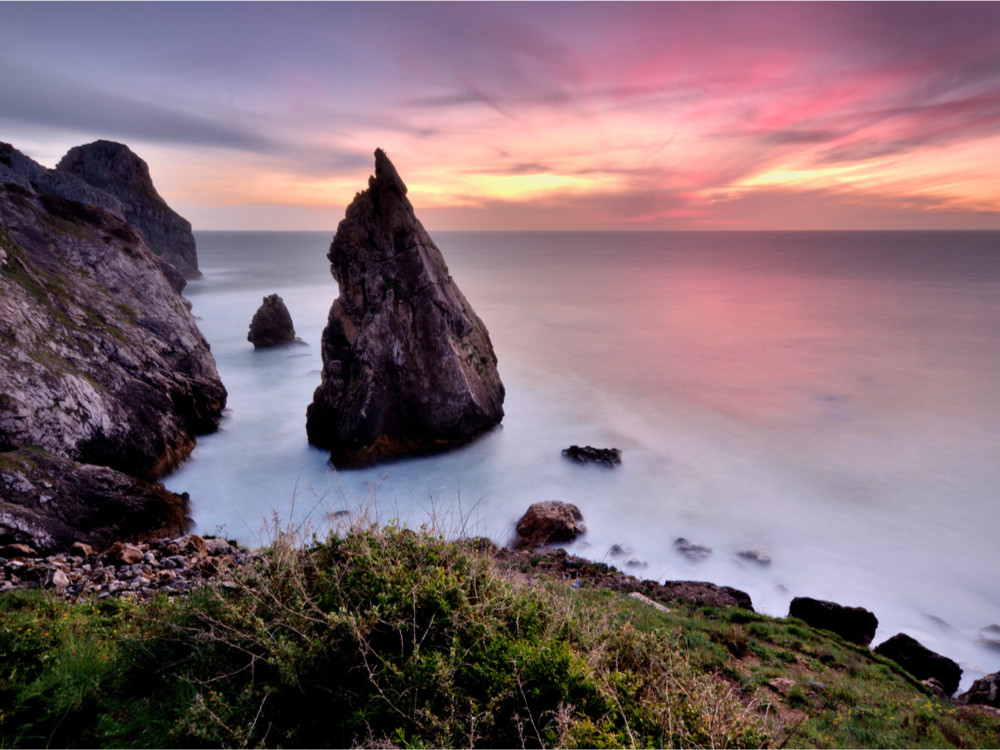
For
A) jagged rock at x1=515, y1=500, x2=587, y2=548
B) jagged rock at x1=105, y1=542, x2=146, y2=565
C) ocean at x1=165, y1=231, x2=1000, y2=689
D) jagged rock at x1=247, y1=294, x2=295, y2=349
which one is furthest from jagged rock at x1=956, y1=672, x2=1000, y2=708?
jagged rock at x1=247, y1=294, x2=295, y2=349

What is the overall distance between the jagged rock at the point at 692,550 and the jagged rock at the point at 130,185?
229 ft

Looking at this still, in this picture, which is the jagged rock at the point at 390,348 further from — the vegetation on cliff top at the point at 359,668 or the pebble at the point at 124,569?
the vegetation on cliff top at the point at 359,668

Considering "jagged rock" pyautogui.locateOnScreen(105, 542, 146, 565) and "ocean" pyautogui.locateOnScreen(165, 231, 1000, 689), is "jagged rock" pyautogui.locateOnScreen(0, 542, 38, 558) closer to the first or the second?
"jagged rock" pyautogui.locateOnScreen(105, 542, 146, 565)

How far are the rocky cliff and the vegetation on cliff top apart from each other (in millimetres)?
6019

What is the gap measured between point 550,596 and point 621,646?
101 centimetres

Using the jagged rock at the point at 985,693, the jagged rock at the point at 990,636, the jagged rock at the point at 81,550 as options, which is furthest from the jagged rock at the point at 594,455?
the jagged rock at the point at 81,550

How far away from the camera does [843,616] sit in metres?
11.5

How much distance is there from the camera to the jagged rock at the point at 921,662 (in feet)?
32.8

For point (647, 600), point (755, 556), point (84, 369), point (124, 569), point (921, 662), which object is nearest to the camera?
point (124, 569)

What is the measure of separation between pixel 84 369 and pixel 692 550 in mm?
20754

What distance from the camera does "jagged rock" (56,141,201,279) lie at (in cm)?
5903

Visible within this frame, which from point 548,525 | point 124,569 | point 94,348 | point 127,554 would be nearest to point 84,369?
point 94,348

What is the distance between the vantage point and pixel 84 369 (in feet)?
53.3

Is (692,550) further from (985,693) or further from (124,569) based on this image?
(124,569)
